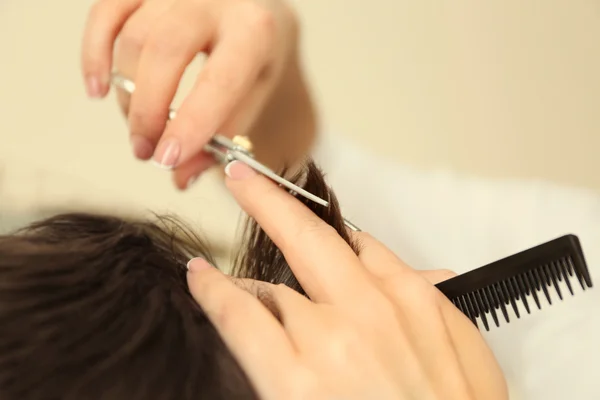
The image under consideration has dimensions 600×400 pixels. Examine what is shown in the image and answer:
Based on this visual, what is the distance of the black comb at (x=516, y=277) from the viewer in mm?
420

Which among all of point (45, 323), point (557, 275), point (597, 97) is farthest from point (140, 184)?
point (597, 97)

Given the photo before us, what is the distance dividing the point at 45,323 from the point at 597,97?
90 centimetres

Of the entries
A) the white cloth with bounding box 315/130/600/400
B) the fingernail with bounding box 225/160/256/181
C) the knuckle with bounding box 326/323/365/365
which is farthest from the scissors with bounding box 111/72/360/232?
the white cloth with bounding box 315/130/600/400

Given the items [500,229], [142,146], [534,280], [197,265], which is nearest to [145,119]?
[142,146]

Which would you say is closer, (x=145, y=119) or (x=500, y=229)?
(x=145, y=119)

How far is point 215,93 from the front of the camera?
46 cm

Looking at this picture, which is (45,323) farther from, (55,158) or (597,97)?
(597,97)

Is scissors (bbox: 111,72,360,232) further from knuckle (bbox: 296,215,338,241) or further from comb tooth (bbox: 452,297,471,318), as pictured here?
comb tooth (bbox: 452,297,471,318)

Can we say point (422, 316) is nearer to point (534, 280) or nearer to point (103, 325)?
point (534, 280)

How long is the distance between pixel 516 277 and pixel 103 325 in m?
0.31

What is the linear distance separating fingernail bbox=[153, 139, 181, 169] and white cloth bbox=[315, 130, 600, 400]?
393mm

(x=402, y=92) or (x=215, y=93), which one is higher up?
(x=402, y=92)

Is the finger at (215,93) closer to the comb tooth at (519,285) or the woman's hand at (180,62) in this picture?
the woman's hand at (180,62)

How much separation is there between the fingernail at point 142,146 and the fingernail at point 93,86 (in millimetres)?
53
